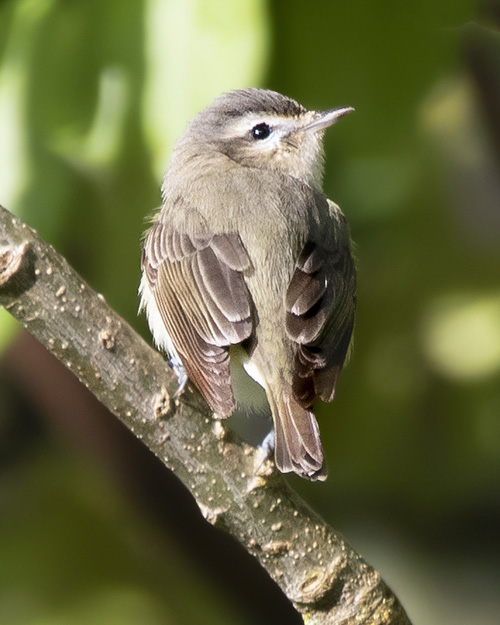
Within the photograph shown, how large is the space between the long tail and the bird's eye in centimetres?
70

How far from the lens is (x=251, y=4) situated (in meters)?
1.80

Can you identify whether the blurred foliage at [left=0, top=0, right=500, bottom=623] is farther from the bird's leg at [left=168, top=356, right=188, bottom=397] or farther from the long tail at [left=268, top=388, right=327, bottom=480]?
the long tail at [left=268, top=388, right=327, bottom=480]

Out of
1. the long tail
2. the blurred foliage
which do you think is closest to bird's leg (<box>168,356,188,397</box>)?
the long tail

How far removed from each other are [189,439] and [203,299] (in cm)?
29

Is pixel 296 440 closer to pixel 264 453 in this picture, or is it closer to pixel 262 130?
pixel 264 453

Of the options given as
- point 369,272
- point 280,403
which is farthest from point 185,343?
point 369,272

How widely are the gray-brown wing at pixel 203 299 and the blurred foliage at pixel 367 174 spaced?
9.0 inches

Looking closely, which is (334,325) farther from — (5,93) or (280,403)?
(5,93)

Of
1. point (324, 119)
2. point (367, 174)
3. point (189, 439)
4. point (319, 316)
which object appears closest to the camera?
point (189, 439)

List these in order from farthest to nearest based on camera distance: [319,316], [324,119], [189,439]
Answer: [324,119] → [319,316] → [189,439]

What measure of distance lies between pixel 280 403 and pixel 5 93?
3.09 ft

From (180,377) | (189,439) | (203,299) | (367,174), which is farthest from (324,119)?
(189,439)

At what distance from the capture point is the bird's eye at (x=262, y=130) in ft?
6.65

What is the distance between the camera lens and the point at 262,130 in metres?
2.03
